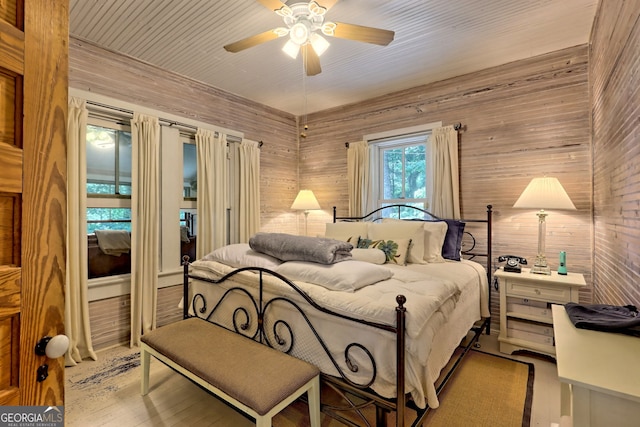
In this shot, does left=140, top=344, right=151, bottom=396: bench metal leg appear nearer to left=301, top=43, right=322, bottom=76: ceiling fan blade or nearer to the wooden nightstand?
left=301, top=43, right=322, bottom=76: ceiling fan blade

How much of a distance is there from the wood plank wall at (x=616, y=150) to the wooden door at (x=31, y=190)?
220 cm

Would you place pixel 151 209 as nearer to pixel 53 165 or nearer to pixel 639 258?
pixel 53 165

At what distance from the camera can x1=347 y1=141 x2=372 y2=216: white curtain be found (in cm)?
392

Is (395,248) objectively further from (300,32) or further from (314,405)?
(300,32)

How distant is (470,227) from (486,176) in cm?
56

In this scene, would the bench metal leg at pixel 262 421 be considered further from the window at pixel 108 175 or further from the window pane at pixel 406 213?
the window pane at pixel 406 213

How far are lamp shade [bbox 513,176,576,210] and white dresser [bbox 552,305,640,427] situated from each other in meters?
1.57

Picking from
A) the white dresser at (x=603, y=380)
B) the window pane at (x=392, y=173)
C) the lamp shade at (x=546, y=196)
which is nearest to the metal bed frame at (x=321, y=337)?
the white dresser at (x=603, y=380)

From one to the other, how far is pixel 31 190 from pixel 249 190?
3.20 metres

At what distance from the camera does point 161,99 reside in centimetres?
311

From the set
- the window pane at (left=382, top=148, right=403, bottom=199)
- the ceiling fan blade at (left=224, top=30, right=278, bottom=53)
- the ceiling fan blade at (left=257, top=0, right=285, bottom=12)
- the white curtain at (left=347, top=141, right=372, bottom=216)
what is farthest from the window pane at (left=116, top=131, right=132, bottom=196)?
the window pane at (left=382, top=148, right=403, bottom=199)

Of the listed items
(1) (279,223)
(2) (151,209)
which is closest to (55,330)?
(2) (151,209)

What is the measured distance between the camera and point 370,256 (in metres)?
2.60

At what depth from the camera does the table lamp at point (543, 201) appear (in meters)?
2.44
